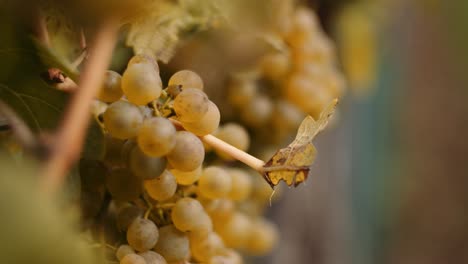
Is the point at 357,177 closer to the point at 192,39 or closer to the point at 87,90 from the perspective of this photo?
the point at 192,39

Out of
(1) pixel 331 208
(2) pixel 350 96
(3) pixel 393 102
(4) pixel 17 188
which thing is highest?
(3) pixel 393 102

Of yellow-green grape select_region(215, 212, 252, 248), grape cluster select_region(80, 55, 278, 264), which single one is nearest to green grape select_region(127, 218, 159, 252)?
grape cluster select_region(80, 55, 278, 264)

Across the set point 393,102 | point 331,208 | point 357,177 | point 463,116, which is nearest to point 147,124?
point 331,208

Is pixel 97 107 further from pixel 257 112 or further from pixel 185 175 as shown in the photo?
pixel 257 112

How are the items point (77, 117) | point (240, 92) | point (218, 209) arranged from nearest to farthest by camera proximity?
point (77, 117) → point (218, 209) → point (240, 92)

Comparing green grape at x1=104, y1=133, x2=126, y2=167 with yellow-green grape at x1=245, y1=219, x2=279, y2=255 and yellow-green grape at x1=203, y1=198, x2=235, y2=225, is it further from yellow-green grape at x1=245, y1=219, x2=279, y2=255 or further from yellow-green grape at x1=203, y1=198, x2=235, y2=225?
yellow-green grape at x1=245, y1=219, x2=279, y2=255

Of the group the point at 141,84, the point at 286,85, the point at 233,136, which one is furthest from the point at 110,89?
the point at 286,85
